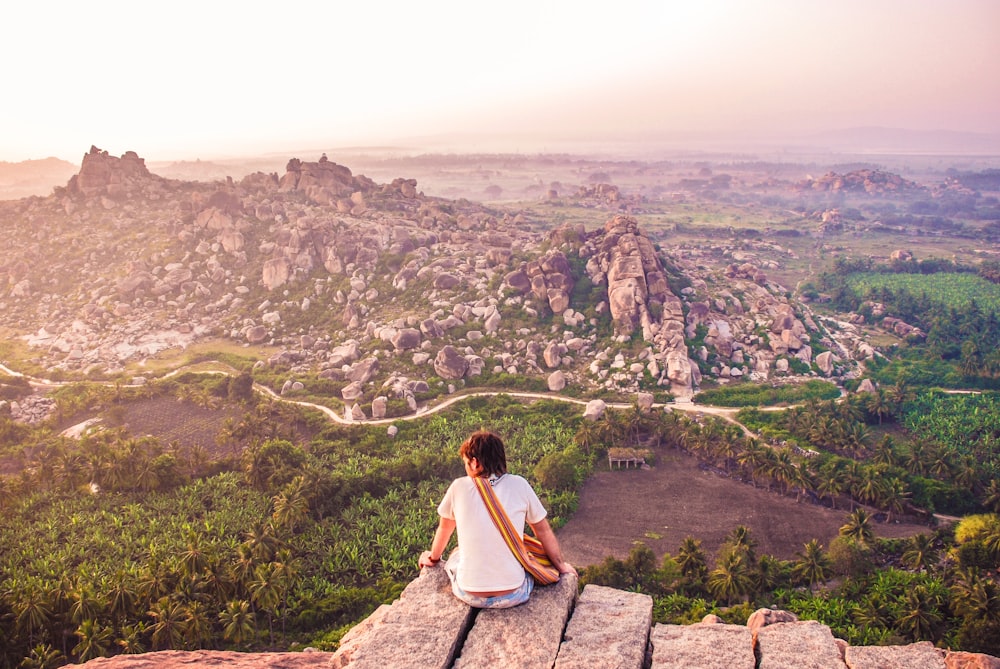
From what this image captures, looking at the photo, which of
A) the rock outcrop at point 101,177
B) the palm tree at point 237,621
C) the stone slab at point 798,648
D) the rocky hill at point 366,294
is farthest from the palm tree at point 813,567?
the rock outcrop at point 101,177

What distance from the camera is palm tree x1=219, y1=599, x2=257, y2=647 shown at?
2019 cm

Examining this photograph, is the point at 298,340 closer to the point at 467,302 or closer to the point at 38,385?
the point at 467,302

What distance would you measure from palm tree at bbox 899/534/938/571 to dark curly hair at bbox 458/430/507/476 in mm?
27225

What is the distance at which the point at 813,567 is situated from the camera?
81.8 ft

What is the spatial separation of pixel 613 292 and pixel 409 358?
20.4 metres

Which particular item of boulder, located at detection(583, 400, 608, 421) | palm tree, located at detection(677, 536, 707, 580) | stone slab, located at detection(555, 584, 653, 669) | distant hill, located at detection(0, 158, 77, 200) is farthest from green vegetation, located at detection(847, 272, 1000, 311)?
distant hill, located at detection(0, 158, 77, 200)

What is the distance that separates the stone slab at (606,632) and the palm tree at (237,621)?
17040 millimetres

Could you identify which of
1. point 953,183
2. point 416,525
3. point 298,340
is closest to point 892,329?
point 416,525

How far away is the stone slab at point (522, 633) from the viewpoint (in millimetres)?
6945

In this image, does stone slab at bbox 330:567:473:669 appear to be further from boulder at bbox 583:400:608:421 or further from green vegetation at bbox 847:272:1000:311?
green vegetation at bbox 847:272:1000:311

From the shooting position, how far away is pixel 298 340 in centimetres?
5484

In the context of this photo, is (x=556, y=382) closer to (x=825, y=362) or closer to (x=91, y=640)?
(x=825, y=362)

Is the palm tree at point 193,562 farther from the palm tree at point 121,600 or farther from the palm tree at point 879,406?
the palm tree at point 879,406

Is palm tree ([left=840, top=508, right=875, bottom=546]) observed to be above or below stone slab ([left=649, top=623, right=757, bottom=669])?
below
